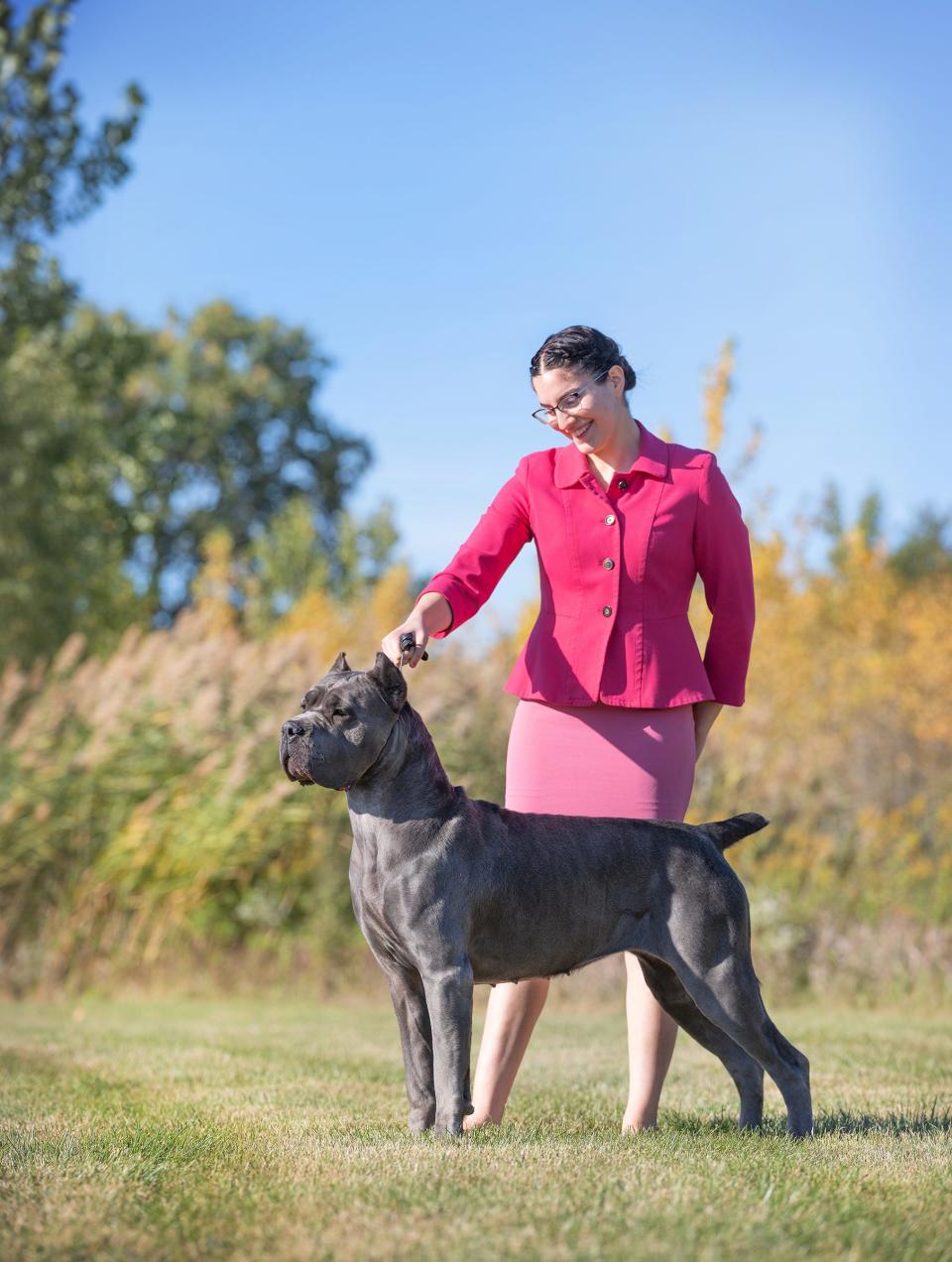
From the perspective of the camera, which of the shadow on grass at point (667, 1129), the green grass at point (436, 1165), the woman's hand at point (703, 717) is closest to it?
the green grass at point (436, 1165)

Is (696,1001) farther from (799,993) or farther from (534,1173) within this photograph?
(799,993)

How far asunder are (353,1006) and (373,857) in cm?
555

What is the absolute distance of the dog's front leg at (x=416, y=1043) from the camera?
418cm

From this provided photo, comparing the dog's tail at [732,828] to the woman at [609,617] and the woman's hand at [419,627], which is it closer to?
A: the woman at [609,617]

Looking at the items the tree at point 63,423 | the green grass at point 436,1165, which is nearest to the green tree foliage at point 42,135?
the tree at point 63,423

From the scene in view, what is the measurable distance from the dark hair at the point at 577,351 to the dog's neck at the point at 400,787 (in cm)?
126

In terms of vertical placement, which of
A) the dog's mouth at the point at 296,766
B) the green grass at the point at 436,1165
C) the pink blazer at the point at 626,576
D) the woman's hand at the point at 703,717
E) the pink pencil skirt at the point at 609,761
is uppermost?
the pink blazer at the point at 626,576

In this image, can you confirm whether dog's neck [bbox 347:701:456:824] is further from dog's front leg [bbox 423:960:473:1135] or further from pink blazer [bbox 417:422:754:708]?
pink blazer [bbox 417:422:754:708]

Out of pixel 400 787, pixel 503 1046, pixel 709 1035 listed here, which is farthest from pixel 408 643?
pixel 709 1035

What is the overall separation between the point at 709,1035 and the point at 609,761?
3.25 ft

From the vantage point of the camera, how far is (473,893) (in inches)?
158

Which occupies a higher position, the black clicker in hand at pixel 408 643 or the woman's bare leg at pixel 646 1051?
the black clicker in hand at pixel 408 643

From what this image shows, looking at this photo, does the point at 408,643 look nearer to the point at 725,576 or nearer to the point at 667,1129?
the point at 725,576

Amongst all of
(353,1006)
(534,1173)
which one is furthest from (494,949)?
(353,1006)
